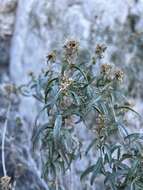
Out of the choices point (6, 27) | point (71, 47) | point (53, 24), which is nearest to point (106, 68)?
point (71, 47)

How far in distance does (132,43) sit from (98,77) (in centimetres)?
138

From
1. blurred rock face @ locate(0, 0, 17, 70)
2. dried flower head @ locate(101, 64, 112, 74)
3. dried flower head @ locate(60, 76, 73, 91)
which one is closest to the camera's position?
dried flower head @ locate(60, 76, 73, 91)

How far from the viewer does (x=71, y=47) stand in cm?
197

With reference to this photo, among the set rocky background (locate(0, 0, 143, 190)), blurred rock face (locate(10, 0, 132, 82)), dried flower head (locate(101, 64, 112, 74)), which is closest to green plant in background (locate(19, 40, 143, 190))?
dried flower head (locate(101, 64, 112, 74))

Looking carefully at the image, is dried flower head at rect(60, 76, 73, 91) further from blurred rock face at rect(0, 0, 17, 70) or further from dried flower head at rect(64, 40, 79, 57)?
blurred rock face at rect(0, 0, 17, 70)

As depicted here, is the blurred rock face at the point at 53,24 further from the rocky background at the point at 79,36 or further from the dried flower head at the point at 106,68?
the dried flower head at the point at 106,68

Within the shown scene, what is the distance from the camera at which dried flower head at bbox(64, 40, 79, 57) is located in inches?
77.2

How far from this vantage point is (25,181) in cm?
319

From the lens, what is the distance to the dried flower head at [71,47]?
1962 millimetres

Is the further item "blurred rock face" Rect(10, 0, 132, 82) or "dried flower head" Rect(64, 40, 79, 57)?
"blurred rock face" Rect(10, 0, 132, 82)

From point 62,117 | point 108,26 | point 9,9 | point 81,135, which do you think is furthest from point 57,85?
point 9,9

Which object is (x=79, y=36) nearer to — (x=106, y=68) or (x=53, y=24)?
(x=53, y=24)

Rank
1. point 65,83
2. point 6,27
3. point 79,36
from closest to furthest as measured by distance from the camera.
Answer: point 65,83
point 79,36
point 6,27

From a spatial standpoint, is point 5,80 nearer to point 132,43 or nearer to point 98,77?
point 132,43
